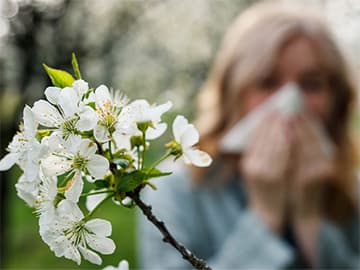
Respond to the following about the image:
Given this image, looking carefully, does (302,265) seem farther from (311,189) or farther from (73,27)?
(73,27)

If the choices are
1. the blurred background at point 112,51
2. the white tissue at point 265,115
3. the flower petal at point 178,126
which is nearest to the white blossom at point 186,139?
the flower petal at point 178,126

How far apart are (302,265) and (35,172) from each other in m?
1.15

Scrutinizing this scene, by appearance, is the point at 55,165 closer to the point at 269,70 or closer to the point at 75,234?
the point at 75,234

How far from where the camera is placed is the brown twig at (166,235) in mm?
277

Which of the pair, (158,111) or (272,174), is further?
(272,174)

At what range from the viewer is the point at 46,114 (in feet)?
1.02

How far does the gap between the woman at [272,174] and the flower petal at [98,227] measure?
3.29ft

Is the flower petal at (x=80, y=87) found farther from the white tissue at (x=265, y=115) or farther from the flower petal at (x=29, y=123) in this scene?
the white tissue at (x=265, y=115)

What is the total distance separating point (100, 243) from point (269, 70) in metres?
1.03

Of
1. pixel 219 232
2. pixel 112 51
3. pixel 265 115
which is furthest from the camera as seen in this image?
pixel 112 51

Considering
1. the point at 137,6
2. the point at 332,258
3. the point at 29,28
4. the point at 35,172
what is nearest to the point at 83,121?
the point at 35,172

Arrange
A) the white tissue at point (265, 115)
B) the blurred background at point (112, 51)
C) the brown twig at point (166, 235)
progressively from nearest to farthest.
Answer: the brown twig at point (166, 235) < the white tissue at point (265, 115) < the blurred background at point (112, 51)

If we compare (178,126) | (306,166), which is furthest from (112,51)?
(178,126)

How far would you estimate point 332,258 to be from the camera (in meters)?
1.40
